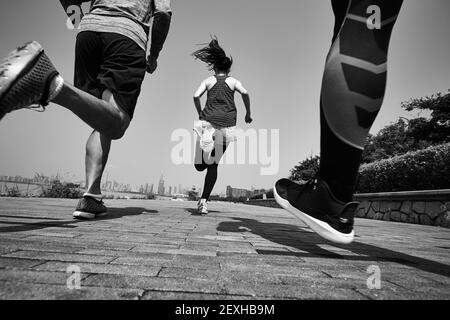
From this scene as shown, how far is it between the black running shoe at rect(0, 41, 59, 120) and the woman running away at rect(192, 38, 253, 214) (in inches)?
104

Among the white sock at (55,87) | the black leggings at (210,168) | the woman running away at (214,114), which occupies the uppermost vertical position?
the woman running away at (214,114)

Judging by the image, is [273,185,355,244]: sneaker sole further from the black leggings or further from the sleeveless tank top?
the sleeveless tank top

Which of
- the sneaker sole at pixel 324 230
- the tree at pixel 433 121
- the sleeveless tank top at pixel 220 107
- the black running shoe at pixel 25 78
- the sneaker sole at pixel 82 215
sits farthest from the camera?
the tree at pixel 433 121

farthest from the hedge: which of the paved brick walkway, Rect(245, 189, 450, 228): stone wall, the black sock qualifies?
the black sock

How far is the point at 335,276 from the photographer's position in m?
0.92

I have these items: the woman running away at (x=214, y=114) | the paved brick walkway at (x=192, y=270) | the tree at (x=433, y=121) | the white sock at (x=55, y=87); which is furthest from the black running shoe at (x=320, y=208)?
the tree at (x=433, y=121)

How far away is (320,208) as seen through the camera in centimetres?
138

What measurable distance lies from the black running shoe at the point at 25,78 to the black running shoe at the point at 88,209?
1.11 meters

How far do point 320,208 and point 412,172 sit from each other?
22.4 feet

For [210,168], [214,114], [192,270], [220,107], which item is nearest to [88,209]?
[192,270]

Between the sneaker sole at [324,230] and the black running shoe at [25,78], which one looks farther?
the sneaker sole at [324,230]

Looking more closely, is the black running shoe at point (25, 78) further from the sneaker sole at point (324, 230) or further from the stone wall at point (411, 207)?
the stone wall at point (411, 207)

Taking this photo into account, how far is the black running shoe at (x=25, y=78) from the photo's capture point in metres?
1.08
